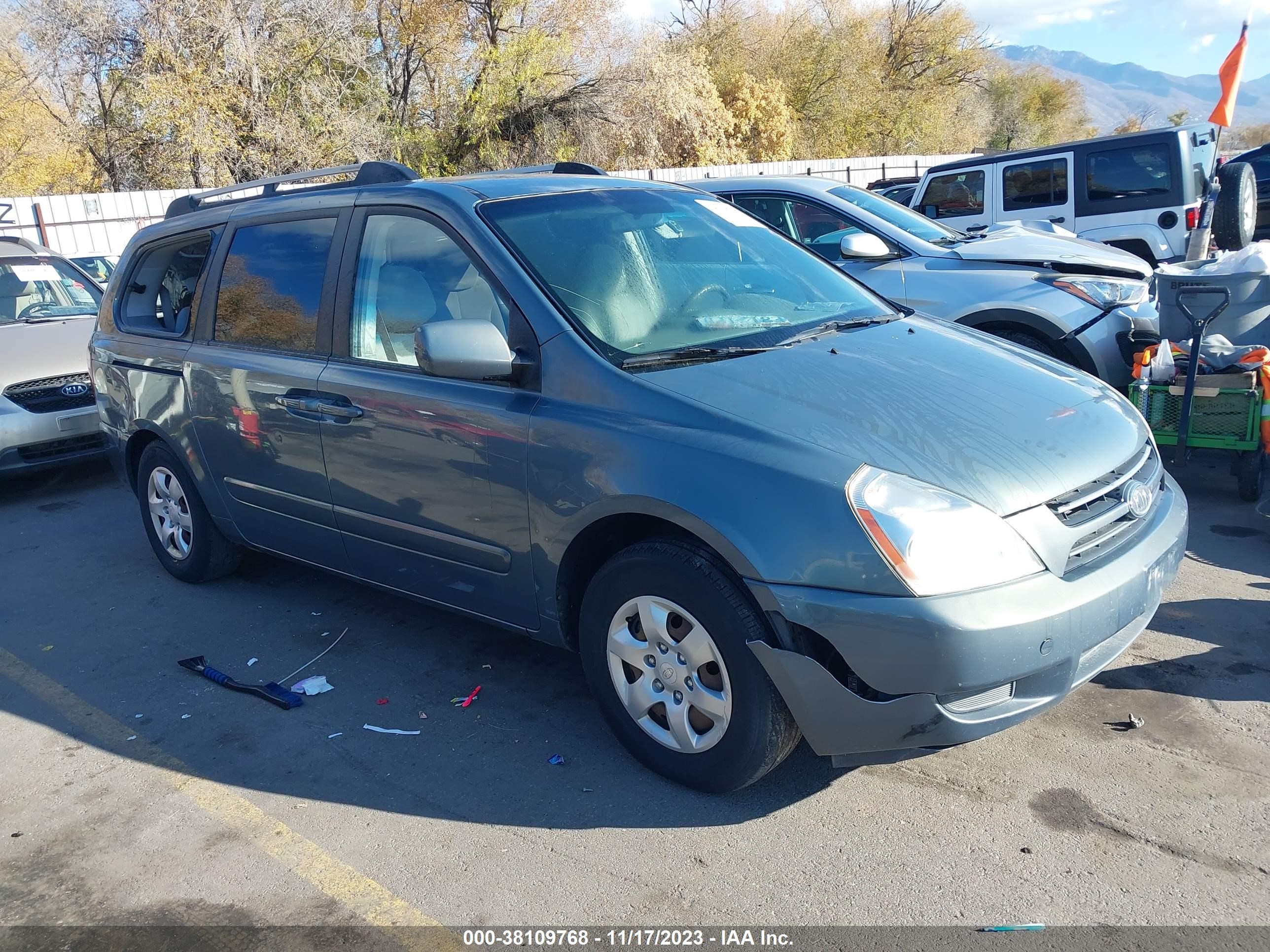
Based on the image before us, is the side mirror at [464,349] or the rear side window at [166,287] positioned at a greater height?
the rear side window at [166,287]

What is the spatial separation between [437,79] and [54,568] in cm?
2404

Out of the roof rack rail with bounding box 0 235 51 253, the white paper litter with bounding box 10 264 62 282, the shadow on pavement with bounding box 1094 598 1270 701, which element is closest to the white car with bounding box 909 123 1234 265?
the shadow on pavement with bounding box 1094 598 1270 701

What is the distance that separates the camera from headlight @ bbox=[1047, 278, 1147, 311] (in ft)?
20.6

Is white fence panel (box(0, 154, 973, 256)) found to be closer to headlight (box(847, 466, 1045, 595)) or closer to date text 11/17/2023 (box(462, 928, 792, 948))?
headlight (box(847, 466, 1045, 595))

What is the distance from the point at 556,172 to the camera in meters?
4.67

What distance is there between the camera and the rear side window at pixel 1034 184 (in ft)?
36.7

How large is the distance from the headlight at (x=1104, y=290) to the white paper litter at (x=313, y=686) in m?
4.81

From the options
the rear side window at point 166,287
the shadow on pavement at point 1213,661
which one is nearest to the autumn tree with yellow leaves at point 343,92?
the rear side window at point 166,287

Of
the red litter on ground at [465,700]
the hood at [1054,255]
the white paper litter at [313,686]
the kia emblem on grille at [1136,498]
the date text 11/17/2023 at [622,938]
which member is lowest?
the date text 11/17/2023 at [622,938]

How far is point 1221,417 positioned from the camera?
5508 mm

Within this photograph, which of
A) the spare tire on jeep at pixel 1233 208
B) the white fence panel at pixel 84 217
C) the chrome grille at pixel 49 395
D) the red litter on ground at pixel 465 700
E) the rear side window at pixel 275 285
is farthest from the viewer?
the white fence panel at pixel 84 217

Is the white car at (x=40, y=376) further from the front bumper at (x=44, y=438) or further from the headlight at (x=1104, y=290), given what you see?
the headlight at (x=1104, y=290)

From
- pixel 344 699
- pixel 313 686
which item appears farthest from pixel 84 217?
pixel 344 699

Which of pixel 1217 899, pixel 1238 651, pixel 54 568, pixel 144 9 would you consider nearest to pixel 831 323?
pixel 1238 651
